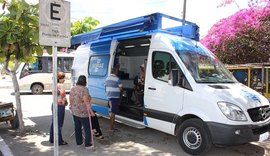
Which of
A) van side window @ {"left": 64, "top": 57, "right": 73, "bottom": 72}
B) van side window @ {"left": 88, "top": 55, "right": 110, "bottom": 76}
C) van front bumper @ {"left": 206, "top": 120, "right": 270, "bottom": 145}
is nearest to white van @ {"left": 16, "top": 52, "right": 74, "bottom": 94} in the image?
van side window @ {"left": 64, "top": 57, "right": 73, "bottom": 72}

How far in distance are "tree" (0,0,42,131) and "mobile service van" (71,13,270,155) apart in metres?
2.07

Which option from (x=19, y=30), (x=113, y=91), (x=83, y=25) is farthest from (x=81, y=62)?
(x=83, y=25)

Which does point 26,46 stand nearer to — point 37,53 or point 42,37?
point 37,53

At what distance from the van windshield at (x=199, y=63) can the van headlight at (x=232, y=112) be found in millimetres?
806

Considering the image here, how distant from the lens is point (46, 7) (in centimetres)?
434

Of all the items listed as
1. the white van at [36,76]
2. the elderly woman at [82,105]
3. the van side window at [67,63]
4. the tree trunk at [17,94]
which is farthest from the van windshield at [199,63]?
the van side window at [67,63]

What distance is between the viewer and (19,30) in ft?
23.0

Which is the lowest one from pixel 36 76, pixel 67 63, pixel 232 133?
pixel 232 133

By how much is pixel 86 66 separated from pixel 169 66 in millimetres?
3766

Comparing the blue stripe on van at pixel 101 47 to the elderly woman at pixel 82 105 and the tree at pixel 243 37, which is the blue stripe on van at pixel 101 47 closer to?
the elderly woman at pixel 82 105

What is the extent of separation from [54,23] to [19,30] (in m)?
2.98

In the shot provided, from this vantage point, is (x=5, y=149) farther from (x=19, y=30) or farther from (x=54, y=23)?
(x=54, y=23)

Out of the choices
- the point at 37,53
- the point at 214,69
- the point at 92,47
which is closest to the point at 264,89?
the point at 214,69

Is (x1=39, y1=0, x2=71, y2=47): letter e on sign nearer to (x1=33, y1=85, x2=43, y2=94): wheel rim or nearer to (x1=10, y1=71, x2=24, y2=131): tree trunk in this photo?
(x1=10, y1=71, x2=24, y2=131): tree trunk
